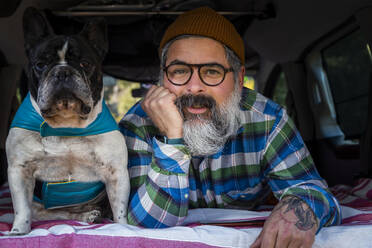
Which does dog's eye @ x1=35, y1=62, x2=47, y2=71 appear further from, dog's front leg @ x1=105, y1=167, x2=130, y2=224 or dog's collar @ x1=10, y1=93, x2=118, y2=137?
dog's front leg @ x1=105, y1=167, x2=130, y2=224

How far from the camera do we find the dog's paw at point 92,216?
192 cm

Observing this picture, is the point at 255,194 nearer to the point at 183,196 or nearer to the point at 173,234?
the point at 183,196

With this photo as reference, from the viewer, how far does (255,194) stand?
2125 millimetres

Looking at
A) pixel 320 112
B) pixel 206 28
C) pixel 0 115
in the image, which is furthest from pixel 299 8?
pixel 0 115

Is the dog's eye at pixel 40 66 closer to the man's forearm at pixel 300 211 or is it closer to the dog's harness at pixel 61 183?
the dog's harness at pixel 61 183

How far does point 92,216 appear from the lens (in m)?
1.93

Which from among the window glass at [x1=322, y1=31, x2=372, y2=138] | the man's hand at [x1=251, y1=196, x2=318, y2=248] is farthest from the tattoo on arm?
the window glass at [x1=322, y1=31, x2=372, y2=138]

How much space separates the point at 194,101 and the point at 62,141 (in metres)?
0.71

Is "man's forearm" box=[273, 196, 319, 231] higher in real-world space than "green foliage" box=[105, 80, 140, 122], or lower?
lower

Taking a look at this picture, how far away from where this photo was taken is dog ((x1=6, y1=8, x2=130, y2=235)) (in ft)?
5.43

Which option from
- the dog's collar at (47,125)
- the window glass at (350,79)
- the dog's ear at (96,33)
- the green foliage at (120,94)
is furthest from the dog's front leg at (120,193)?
the green foliage at (120,94)

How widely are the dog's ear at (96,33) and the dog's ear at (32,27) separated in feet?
0.71

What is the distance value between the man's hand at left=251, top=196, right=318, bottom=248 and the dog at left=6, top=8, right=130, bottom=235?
2.41 feet

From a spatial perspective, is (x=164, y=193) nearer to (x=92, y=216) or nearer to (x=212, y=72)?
(x=92, y=216)
